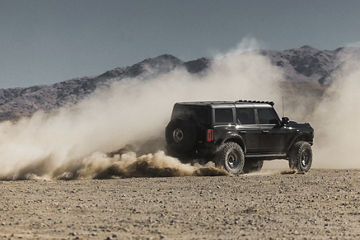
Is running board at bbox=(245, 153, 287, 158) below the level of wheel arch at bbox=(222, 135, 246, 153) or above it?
below

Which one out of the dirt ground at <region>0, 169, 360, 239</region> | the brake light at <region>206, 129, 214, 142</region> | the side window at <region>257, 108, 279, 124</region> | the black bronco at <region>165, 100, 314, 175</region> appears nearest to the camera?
the dirt ground at <region>0, 169, 360, 239</region>

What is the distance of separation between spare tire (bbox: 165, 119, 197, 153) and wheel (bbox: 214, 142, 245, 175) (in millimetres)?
816

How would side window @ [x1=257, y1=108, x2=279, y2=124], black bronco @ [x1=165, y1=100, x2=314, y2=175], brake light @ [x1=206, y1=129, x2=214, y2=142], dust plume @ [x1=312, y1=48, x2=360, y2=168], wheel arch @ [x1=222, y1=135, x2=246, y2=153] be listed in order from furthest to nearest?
dust plume @ [x1=312, y1=48, x2=360, y2=168] < side window @ [x1=257, y1=108, x2=279, y2=124] < wheel arch @ [x1=222, y1=135, x2=246, y2=153] < black bronco @ [x1=165, y1=100, x2=314, y2=175] < brake light @ [x1=206, y1=129, x2=214, y2=142]

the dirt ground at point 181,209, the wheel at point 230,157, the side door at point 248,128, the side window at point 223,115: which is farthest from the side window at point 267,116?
the dirt ground at point 181,209

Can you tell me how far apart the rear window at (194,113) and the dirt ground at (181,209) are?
1906 millimetres

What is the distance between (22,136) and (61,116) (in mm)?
3881

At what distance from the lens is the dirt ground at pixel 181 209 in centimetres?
830

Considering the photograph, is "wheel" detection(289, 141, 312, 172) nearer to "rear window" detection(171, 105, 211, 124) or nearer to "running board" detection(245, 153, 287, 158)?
"running board" detection(245, 153, 287, 158)

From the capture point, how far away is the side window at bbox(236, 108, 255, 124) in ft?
57.6

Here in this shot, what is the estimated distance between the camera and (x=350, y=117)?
38.7m

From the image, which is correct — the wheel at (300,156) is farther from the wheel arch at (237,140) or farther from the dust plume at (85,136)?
the dust plume at (85,136)

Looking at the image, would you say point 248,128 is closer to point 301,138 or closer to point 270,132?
point 270,132

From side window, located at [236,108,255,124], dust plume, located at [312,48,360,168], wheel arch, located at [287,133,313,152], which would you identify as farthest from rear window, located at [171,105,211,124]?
dust plume, located at [312,48,360,168]

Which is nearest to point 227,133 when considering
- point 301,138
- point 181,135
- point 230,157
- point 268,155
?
point 230,157
